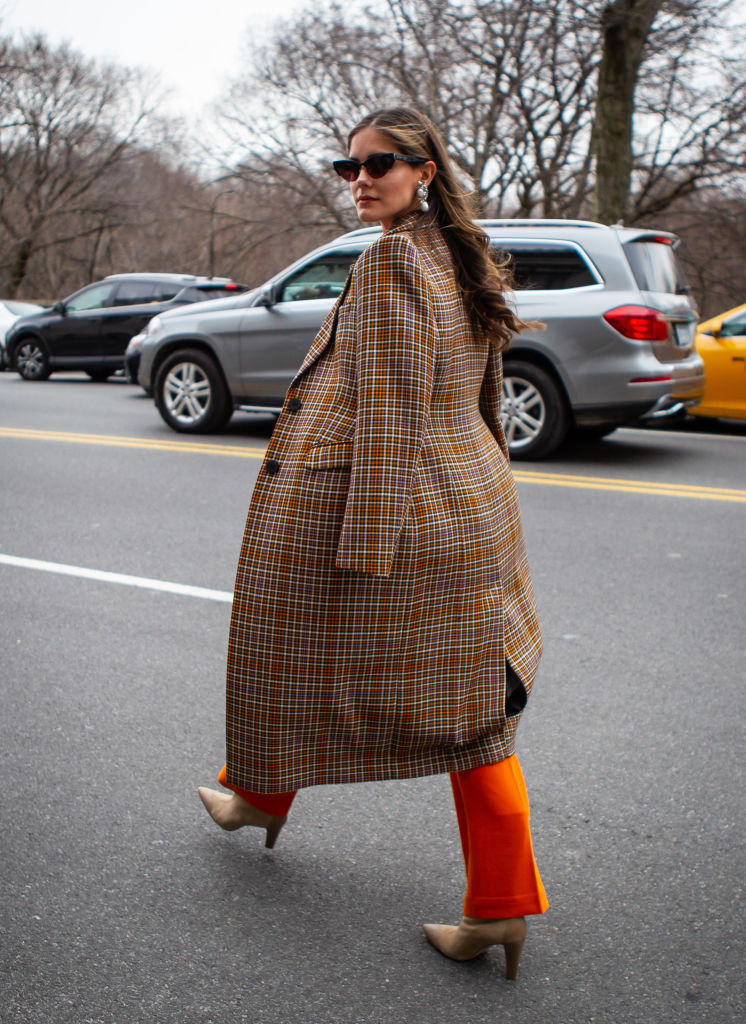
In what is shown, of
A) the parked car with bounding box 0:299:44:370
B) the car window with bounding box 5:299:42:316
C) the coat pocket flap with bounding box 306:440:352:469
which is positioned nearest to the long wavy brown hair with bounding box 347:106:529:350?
the coat pocket flap with bounding box 306:440:352:469

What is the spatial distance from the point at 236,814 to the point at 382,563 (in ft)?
3.42

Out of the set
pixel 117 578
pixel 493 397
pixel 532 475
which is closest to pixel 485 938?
pixel 493 397

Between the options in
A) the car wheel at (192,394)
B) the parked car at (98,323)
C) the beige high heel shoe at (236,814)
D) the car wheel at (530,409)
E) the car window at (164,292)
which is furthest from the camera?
the car window at (164,292)

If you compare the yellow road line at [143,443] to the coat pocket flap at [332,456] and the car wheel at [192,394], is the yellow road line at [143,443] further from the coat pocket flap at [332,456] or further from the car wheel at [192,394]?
the coat pocket flap at [332,456]

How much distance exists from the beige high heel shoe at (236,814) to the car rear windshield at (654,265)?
692 centimetres

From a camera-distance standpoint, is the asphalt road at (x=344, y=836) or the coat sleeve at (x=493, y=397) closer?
the asphalt road at (x=344, y=836)

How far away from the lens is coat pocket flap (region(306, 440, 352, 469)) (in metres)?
2.14

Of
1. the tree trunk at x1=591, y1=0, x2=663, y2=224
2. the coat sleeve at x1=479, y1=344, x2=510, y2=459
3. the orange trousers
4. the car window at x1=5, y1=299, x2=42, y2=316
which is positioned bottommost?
the orange trousers

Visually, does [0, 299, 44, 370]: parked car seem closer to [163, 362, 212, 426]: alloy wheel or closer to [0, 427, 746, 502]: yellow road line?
[0, 427, 746, 502]: yellow road line

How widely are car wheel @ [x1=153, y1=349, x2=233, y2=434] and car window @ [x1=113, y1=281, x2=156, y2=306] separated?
6792 millimetres

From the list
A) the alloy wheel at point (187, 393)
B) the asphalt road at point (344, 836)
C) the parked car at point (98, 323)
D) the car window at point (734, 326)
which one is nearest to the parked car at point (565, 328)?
the alloy wheel at point (187, 393)

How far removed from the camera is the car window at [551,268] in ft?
28.9

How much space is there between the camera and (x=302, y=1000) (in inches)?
87.5

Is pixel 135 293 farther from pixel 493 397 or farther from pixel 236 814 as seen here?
pixel 493 397
